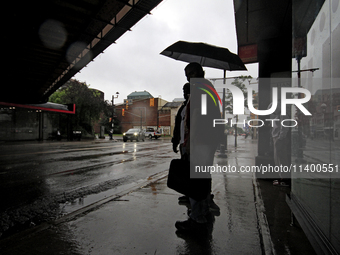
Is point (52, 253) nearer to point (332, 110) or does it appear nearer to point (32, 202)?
point (32, 202)

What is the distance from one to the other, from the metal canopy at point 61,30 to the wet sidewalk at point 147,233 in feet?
23.4

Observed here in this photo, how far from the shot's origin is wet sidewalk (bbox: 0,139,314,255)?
2369mm

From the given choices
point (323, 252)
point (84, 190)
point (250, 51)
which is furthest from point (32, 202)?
point (250, 51)

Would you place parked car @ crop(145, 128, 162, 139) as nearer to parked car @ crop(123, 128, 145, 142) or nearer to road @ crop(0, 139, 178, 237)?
parked car @ crop(123, 128, 145, 142)

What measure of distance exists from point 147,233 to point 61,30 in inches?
391

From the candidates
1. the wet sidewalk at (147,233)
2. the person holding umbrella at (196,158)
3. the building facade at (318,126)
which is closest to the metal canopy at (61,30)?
the person holding umbrella at (196,158)

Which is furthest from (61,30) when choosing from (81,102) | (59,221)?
(81,102)

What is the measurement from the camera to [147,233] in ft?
8.95

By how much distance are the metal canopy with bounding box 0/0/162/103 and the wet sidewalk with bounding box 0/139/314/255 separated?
713 centimetres

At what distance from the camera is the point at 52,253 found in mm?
2285

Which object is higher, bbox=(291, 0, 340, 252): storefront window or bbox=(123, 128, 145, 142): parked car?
bbox=(291, 0, 340, 252): storefront window

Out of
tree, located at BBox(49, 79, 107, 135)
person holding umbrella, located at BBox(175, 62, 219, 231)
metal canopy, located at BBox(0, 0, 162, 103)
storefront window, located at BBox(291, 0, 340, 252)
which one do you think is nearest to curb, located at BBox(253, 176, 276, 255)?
storefront window, located at BBox(291, 0, 340, 252)

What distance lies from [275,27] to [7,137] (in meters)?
24.1

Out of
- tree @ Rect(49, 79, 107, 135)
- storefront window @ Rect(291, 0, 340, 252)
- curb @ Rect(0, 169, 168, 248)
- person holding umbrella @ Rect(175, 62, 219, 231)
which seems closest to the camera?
storefront window @ Rect(291, 0, 340, 252)
